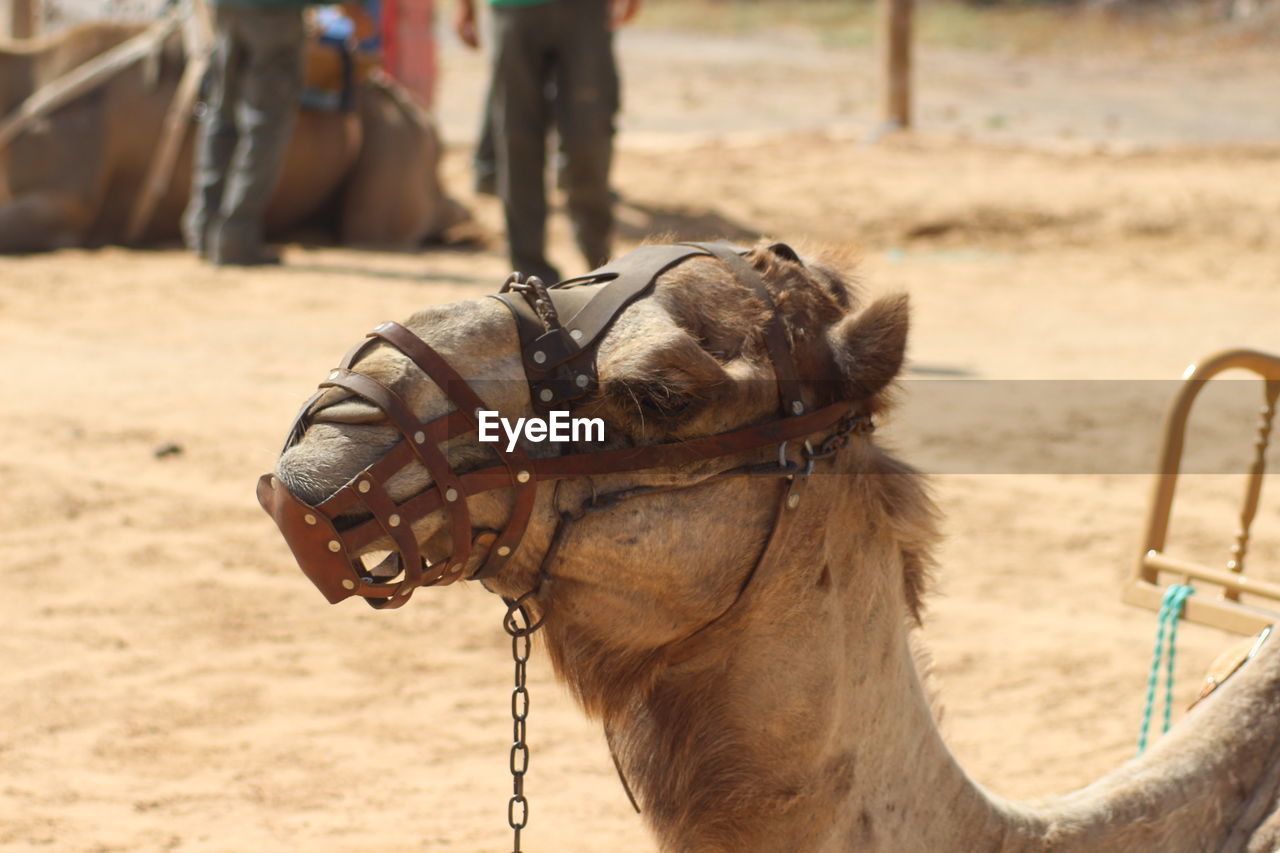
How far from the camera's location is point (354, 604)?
527cm

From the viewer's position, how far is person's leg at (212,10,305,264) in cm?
932

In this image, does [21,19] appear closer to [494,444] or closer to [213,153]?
[213,153]

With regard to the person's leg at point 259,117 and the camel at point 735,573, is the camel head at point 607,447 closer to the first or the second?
the camel at point 735,573

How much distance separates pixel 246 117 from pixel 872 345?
26.2 feet

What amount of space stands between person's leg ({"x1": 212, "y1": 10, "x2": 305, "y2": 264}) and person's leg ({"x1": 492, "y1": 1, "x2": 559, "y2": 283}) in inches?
66.3

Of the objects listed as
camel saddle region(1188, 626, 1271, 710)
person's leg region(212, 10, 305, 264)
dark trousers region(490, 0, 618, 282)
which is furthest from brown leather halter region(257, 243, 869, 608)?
Result: person's leg region(212, 10, 305, 264)

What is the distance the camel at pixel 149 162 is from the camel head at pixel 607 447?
9.05 meters

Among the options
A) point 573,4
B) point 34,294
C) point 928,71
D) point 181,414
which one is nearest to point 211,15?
point 34,294

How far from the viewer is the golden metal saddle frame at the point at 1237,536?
3.65 meters

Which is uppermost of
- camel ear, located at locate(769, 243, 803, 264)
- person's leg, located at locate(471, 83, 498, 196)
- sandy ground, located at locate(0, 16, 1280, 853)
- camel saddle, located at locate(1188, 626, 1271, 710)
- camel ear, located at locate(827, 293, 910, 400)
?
camel ear, located at locate(769, 243, 803, 264)

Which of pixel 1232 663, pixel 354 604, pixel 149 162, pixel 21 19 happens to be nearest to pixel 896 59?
pixel 149 162

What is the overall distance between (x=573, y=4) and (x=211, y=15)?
2.72m

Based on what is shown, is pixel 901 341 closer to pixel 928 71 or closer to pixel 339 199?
pixel 339 199

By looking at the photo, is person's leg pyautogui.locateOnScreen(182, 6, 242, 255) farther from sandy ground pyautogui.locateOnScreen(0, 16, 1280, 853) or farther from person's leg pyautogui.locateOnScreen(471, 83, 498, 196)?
person's leg pyautogui.locateOnScreen(471, 83, 498, 196)
